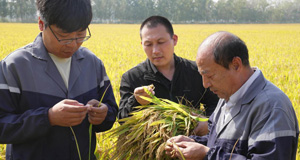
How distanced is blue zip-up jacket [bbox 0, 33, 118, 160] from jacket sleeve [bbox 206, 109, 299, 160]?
1078 mm

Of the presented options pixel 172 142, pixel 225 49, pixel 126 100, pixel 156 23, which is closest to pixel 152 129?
pixel 172 142

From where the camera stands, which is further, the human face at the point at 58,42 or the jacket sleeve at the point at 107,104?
the jacket sleeve at the point at 107,104

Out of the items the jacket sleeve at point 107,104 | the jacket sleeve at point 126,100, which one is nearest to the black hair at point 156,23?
the jacket sleeve at point 126,100

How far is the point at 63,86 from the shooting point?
205 centimetres

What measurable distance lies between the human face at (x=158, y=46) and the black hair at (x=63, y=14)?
992 millimetres

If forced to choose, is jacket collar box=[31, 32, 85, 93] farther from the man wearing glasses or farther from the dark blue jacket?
the dark blue jacket

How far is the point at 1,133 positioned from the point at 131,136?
0.87 meters

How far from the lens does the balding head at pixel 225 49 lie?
171 centimetres

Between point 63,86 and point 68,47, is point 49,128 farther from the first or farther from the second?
point 68,47

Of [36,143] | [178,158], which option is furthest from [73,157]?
[178,158]

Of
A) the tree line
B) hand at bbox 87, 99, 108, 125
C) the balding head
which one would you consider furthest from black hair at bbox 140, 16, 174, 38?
the tree line

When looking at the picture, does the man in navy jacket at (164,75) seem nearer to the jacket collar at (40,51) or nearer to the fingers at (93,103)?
the fingers at (93,103)

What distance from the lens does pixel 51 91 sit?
201 cm

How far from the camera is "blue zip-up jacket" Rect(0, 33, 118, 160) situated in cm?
187
